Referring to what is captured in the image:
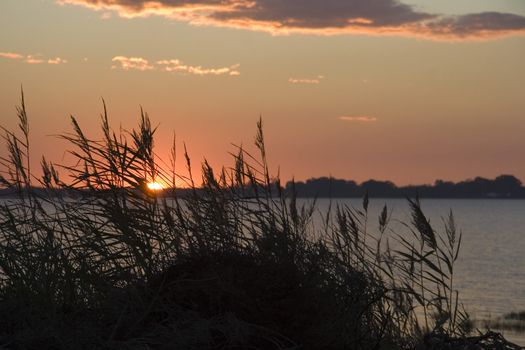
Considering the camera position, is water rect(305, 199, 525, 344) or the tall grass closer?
the tall grass

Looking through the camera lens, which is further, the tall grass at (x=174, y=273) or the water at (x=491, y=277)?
the water at (x=491, y=277)

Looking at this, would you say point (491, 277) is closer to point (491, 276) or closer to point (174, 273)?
point (491, 276)

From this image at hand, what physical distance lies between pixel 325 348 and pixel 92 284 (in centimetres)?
159

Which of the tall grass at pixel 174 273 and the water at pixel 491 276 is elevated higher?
the tall grass at pixel 174 273

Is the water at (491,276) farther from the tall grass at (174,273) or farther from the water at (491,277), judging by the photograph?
the tall grass at (174,273)

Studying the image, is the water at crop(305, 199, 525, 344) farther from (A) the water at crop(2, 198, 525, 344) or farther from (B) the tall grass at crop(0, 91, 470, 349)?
(B) the tall grass at crop(0, 91, 470, 349)

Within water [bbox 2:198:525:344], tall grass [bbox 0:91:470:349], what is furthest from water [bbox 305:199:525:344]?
tall grass [bbox 0:91:470:349]

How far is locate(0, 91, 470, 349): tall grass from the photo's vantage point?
459 centimetres

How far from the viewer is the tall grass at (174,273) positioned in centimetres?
459

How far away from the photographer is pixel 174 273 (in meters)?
5.06

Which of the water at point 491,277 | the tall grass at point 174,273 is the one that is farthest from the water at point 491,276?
the tall grass at point 174,273

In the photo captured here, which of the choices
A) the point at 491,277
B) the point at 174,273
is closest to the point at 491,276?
the point at 491,277

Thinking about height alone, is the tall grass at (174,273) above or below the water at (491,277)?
above

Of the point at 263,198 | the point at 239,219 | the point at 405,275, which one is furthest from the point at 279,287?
the point at 405,275
